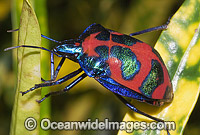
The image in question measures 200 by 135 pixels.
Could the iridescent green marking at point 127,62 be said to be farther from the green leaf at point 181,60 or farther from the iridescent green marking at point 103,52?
the green leaf at point 181,60

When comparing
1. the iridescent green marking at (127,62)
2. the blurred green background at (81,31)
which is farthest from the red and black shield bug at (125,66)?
the blurred green background at (81,31)

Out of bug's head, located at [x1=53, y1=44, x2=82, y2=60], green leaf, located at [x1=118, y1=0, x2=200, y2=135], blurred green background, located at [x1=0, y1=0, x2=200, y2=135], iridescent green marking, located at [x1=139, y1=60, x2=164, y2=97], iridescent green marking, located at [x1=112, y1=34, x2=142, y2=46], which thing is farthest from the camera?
blurred green background, located at [x1=0, y1=0, x2=200, y2=135]

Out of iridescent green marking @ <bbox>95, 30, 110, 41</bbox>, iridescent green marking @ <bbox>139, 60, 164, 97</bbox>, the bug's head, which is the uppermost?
iridescent green marking @ <bbox>95, 30, 110, 41</bbox>

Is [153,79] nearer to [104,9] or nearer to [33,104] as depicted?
[33,104]

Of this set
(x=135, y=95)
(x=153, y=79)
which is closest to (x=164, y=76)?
(x=153, y=79)

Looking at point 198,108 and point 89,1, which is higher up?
point 89,1

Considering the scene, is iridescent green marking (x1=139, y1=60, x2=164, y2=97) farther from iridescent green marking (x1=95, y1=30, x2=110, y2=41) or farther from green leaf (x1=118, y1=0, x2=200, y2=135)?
iridescent green marking (x1=95, y1=30, x2=110, y2=41)

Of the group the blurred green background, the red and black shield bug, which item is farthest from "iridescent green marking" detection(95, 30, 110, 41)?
the blurred green background
